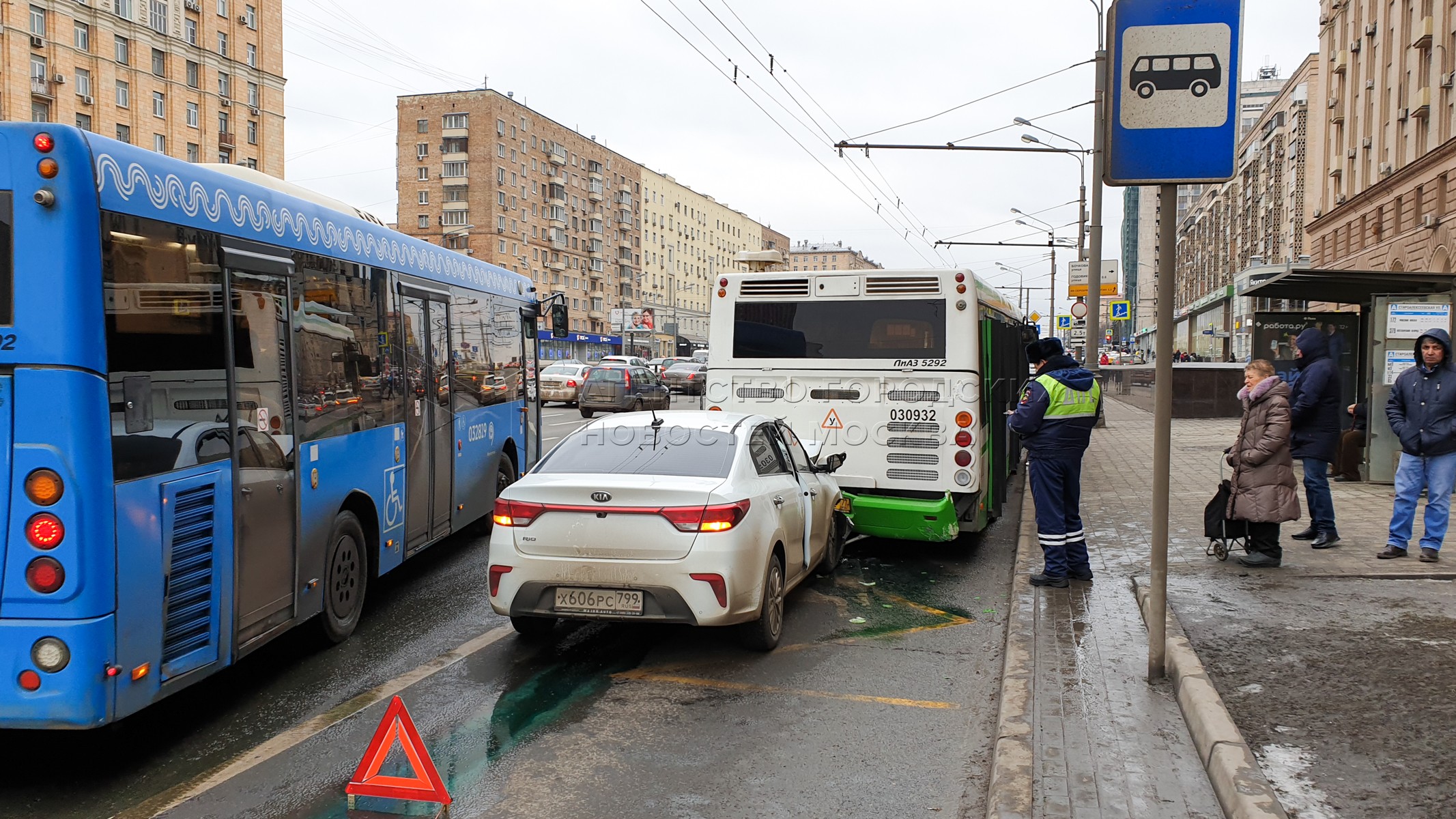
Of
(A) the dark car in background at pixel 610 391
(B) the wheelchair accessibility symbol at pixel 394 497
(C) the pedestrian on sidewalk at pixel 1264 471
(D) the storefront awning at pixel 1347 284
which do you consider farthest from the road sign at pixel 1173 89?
(A) the dark car in background at pixel 610 391

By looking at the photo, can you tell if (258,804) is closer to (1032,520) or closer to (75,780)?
(75,780)

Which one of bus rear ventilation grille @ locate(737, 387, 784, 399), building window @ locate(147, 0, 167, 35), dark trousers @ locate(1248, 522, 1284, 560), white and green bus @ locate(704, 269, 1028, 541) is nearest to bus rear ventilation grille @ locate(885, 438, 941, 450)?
white and green bus @ locate(704, 269, 1028, 541)

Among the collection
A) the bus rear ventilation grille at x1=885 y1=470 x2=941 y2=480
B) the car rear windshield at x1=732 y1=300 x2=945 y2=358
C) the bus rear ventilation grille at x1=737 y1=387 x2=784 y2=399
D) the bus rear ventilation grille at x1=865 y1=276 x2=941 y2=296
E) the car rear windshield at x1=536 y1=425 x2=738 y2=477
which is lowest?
the bus rear ventilation grille at x1=885 y1=470 x2=941 y2=480

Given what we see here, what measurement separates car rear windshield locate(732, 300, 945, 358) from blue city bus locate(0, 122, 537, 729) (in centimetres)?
387

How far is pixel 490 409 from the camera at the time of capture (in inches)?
391

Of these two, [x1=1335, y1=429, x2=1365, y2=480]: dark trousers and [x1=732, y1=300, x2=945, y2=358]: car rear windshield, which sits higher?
[x1=732, y1=300, x2=945, y2=358]: car rear windshield

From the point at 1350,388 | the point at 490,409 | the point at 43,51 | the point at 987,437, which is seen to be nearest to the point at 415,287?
the point at 490,409

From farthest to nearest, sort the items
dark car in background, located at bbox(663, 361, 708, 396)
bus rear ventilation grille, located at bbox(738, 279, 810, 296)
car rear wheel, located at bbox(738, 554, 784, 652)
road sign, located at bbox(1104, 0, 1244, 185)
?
1. dark car in background, located at bbox(663, 361, 708, 396)
2. bus rear ventilation grille, located at bbox(738, 279, 810, 296)
3. car rear wheel, located at bbox(738, 554, 784, 652)
4. road sign, located at bbox(1104, 0, 1244, 185)

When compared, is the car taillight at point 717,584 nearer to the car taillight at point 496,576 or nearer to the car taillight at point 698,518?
Result: the car taillight at point 698,518

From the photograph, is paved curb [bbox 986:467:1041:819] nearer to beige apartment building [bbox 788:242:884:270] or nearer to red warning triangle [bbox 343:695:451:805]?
red warning triangle [bbox 343:695:451:805]

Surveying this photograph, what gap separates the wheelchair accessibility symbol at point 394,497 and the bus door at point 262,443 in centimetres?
148

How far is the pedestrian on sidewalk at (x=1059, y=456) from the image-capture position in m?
8.04

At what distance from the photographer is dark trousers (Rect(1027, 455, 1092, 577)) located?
8031 mm

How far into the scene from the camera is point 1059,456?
8.11 m
